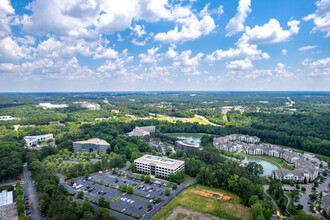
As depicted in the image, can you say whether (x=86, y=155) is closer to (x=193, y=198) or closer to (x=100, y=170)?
(x=100, y=170)

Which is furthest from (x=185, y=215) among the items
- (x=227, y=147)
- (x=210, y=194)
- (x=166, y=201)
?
(x=227, y=147)

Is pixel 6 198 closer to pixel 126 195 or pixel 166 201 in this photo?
pixel 126 195

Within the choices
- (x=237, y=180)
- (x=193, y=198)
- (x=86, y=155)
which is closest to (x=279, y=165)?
(x=237, y=180)

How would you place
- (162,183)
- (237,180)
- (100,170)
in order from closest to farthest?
(237,180) → (162,183) → (100,170)

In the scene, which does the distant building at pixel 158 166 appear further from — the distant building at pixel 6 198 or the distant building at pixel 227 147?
the distant building at pixel 6 198

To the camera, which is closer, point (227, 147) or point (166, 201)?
point (166, 201)

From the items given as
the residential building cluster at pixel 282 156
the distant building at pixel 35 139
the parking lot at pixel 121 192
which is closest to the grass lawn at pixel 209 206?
the parking lot at pixel 121 192

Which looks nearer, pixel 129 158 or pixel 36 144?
pixel 129 158
